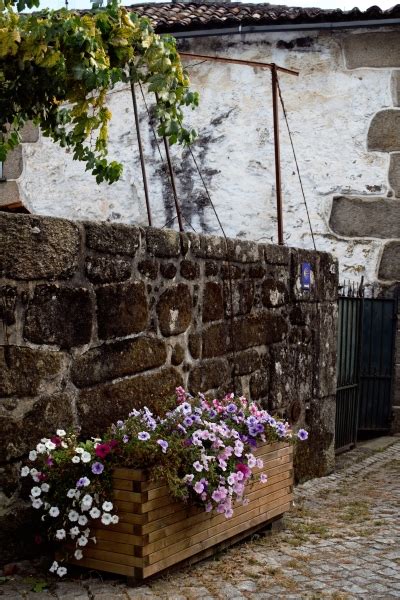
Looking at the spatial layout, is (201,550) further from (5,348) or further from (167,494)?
(5,348)

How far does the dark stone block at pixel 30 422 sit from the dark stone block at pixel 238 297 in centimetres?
139

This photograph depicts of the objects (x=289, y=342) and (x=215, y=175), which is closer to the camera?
(x=289, y=342)

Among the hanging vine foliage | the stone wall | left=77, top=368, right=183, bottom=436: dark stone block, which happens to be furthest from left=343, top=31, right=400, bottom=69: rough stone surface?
left=77, top=368, right=183, bottom=436: dark stone block

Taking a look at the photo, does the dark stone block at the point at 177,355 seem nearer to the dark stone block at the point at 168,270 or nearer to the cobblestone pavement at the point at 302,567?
the dark stone block at the point at 168,270

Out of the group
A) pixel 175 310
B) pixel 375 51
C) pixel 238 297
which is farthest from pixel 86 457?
pixel 375 51

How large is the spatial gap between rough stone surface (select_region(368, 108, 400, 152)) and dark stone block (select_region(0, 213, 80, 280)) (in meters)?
5.13

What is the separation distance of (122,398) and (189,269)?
81cm

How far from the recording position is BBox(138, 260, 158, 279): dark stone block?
3.73 metres

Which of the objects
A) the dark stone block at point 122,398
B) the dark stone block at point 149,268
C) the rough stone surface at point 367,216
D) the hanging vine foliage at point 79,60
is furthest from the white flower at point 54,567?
the rough stone surface at point 367,216

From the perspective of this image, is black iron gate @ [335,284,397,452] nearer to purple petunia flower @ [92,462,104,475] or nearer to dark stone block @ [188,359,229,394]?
dark stone block @ [188,359,229,394]

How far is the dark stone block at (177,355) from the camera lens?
398 cm

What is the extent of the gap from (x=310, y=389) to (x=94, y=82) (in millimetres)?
2642

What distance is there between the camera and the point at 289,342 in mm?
5242

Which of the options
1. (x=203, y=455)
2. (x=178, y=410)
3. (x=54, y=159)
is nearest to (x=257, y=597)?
(x=203, y=455)
